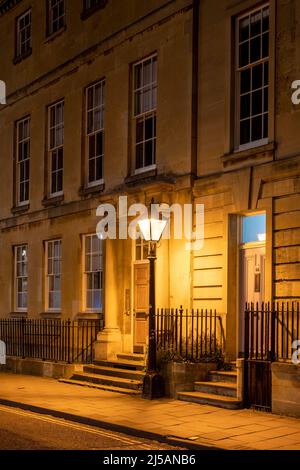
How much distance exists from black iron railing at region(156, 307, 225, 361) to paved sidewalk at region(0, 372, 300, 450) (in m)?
1.18

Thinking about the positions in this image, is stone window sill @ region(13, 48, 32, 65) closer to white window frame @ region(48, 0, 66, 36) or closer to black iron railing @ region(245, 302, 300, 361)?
white window frame @ region(48, 0, 66, 36)

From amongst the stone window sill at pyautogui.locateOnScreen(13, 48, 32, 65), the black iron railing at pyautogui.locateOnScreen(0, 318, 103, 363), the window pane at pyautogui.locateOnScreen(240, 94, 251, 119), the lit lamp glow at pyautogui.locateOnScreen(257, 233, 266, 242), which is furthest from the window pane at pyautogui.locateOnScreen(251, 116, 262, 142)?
the stone window sill at pyautogui.locateOnScreen(13, 48, 32, 65)

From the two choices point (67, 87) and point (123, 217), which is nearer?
point (123, 217)

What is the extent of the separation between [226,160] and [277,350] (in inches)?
158

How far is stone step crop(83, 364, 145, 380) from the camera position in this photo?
564 inches

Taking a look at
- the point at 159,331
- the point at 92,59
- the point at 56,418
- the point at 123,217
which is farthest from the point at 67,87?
the point at 56,418

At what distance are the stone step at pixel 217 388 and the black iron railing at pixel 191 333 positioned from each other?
0.61 metres

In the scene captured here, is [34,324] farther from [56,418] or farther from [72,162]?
[56,418]

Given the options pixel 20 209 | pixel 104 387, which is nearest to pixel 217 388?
pixel 104 387


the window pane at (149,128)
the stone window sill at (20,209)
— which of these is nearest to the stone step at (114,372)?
the window pane at (149,128)

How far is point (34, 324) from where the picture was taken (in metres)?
19.0

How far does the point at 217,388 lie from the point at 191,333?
1.64 metres
